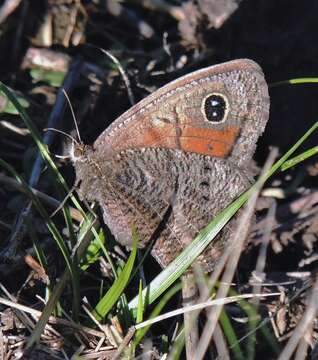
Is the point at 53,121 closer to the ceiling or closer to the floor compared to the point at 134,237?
closer to the ceiling

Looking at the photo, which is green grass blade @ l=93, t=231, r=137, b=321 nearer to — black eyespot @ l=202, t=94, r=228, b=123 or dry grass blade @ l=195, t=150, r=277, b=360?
dry grass blade @ l=195, t=150, r=277, b=360

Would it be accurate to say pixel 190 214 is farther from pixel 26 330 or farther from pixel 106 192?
pixel 26 330

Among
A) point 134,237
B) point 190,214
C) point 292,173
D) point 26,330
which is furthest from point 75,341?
point 292,173

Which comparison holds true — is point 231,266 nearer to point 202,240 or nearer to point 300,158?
point 202,240

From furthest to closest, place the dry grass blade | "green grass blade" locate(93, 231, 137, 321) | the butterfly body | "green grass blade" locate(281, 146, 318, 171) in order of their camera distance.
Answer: the butterfly body → "green grass blade" locate(281, 146, 318, 171) → "green grass blade" locate(93, 231, 137, 321) → the dry grass blade

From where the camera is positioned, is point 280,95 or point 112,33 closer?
point 280,95

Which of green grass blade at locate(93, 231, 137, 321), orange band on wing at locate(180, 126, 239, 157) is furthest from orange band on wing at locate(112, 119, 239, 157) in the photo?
green grass blade at locate(93, 231, 137, 321)

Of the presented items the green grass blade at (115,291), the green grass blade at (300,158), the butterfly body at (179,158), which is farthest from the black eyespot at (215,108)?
the green grass blade at (115,291)
